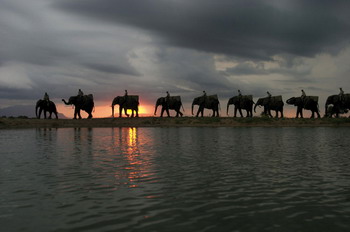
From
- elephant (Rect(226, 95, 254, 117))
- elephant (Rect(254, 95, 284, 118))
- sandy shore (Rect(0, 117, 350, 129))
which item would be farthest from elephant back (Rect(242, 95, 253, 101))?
sandy shore (Rect(0, 117, 350, 129))

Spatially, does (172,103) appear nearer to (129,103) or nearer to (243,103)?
(129,103)

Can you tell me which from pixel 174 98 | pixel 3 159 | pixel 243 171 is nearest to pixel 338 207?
pixel 243 171

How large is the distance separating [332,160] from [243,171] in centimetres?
492

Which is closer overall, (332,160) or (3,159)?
(332,160)

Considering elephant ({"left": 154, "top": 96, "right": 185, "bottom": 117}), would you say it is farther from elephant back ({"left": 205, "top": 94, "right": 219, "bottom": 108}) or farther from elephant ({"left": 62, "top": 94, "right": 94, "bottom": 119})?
elephant ({"left": 62, "top": 94, "right": 94, "bottom": 119})

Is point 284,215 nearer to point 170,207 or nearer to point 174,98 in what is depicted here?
point 170,207

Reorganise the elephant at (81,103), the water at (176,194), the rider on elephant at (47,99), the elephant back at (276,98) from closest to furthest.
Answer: the water at (176,194) < the rider on elephant at (47,99) < the elephant at (81,103) < the elephant back at (276,98)

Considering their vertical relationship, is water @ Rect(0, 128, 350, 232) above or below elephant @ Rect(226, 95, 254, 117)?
below

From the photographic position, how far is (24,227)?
20.2ft

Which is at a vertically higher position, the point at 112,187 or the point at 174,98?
the point at 174,98

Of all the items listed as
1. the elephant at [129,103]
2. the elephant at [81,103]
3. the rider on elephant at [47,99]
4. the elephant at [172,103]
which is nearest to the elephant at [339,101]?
the elephant at [172,103]

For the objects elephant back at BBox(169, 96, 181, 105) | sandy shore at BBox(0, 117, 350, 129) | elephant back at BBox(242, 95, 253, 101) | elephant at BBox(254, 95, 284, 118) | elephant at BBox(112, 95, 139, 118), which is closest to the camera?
sandy shore at BBox(0, 117, 350, 129)

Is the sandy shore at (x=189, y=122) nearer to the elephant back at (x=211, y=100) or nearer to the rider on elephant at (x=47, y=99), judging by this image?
the rider on elephant at (x=47, y=99)

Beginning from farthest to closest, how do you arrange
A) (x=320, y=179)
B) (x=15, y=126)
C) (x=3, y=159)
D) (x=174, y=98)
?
(x=174, y=98)
(x=15, y=126)
(x=3, y=159)
(x=320, y=179)
